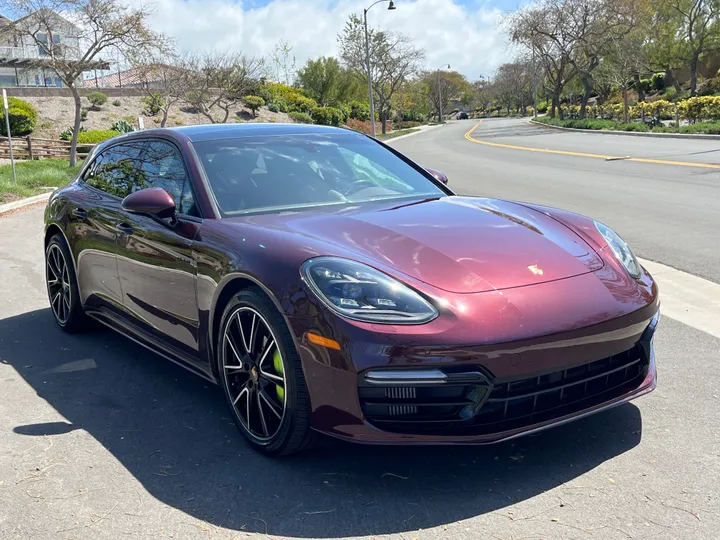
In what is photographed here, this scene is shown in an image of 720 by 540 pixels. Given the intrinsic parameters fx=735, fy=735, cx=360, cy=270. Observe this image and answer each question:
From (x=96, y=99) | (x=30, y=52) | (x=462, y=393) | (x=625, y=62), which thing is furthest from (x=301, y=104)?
(x=462, y=393)

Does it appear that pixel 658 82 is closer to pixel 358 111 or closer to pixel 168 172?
pixel 358 111

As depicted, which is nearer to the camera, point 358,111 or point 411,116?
point 358,111

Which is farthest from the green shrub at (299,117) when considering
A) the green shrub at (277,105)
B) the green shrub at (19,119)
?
the green shrub at (19,119)

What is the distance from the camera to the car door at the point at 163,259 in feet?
12.7

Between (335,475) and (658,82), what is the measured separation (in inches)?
2874

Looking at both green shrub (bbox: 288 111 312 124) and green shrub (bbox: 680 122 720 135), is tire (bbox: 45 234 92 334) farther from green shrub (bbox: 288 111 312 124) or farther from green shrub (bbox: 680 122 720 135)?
green shrub (bbox: 288 111 312 124)

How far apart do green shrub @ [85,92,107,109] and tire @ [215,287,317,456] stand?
5002 centimetres

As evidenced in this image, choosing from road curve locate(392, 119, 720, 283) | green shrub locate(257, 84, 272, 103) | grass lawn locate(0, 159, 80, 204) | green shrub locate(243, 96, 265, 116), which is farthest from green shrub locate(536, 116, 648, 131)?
grass lawn locate(0, 159, 80, 204)

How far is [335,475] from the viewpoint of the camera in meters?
3.14

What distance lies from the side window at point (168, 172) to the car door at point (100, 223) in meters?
0.22

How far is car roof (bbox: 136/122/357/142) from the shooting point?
14.6 feet

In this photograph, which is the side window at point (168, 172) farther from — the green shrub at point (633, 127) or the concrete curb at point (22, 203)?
the green shrub at point (633, 127)

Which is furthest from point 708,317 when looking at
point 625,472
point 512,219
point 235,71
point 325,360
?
point 235,71

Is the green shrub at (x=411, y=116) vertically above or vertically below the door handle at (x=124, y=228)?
above
